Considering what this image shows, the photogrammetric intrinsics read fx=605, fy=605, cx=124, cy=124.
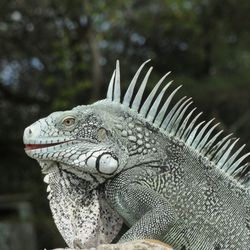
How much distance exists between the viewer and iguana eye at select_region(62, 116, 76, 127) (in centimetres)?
421

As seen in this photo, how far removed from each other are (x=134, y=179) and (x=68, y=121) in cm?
61

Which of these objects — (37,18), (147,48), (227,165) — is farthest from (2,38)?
(227,165)

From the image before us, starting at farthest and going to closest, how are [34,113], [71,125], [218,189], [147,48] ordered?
1. [147,48]
2. [34,113]
3. [218,189]
4. [71,125]

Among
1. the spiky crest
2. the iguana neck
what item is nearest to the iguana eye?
the iguana neck

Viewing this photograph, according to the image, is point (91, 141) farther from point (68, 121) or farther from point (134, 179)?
point (134, 179)

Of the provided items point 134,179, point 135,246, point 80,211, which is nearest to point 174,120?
point 134,179

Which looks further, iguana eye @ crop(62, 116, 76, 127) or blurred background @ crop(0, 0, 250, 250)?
blurred background @ crop(0, 0, 250, 250)

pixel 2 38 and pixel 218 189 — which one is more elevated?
pixel 2 38

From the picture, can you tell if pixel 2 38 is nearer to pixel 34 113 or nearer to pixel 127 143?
pixel 34 113

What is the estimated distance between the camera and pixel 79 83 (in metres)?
14.9

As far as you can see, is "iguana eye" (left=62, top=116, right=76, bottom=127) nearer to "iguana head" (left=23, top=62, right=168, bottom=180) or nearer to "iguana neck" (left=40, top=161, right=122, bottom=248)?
"iguana head" (left=23, top=62, right=168, bottom=180)

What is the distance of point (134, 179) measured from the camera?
4207 mm

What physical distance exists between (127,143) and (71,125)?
420 mm

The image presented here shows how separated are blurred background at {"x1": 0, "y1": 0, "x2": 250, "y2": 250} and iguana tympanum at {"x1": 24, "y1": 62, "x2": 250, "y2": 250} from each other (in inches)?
381
